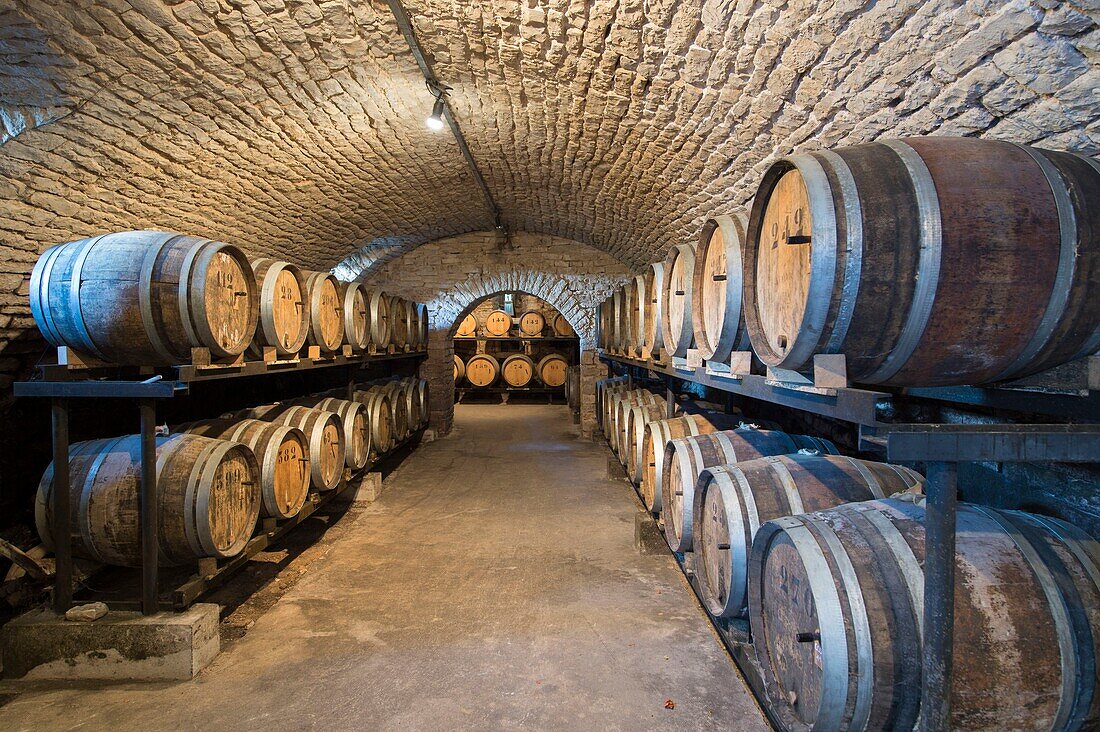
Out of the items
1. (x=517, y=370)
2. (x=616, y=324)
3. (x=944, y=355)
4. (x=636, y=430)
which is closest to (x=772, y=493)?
(x=944, y=355)

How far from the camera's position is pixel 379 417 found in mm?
7066

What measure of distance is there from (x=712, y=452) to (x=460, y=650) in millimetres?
1769

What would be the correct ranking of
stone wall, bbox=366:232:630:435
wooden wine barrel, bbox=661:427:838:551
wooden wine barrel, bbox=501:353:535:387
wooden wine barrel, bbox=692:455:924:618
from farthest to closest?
wooden wine barrel, bbox=501:353:535:387
stone wall, bbox=366:232:630:435
wooden wine barrel, bbox=661:427:838:551
wooden wine barrel, bbox=692:455:924:618

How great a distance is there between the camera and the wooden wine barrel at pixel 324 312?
5078mm

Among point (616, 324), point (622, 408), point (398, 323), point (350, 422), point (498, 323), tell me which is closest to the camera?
point (350, 422)

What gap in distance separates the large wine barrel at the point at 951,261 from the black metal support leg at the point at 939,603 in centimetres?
33

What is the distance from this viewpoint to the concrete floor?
8.73ft

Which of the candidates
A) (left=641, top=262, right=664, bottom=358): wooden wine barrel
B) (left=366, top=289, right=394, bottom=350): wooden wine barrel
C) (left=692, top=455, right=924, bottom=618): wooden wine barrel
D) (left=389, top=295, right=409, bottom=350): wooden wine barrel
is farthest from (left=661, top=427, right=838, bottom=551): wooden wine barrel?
(left=389, top=295, right=409, bottom=350): wooden wine barrel

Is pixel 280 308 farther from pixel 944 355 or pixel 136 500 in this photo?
pixel 944 355

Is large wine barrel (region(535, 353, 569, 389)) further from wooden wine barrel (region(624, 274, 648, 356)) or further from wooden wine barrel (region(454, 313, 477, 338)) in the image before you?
wooden wine barrel (region(624, 274, 648, 356))

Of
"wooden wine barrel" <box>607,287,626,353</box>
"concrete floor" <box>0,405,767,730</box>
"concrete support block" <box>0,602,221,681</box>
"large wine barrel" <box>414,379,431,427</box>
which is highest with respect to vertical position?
"wooden wine barrel" <box>607,287,626,353</box>

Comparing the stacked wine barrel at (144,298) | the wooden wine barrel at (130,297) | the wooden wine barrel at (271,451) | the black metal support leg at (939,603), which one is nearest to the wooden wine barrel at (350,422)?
the wooden wine barrel at (271,451)

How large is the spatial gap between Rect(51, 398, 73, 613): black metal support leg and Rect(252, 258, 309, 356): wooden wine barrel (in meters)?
1.19

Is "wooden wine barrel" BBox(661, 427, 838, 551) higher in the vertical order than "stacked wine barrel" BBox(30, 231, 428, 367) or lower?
lower
